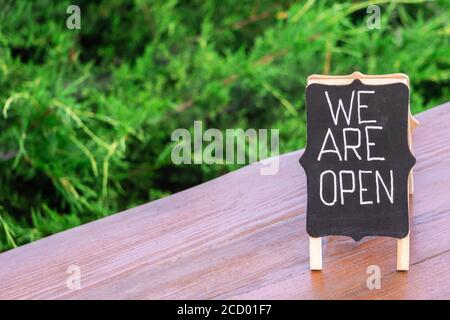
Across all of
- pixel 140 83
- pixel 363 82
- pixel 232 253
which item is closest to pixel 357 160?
pixel 363 82

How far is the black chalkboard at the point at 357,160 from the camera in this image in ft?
3.60

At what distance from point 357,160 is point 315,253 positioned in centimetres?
13

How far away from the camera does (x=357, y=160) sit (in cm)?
111

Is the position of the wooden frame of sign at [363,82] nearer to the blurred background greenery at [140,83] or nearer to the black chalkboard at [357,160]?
the black chalkboard at [357,160]

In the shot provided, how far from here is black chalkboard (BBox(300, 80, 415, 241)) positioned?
1097 mm

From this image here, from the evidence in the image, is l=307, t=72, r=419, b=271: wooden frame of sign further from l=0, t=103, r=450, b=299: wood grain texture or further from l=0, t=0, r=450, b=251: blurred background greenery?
l=0, t=0, r=450, b=251: blurred background greenery

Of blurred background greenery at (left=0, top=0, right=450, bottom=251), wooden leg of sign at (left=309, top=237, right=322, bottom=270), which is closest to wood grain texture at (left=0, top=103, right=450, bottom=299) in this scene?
wooden leg of sign at (left=309, top=237, right=322, bottom=270)

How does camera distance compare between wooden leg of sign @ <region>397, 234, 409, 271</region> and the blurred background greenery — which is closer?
wooden leg of sign @ <region>397, 234, 409, 271</region>

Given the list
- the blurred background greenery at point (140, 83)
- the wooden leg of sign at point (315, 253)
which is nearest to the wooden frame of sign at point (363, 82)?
the wooden leg of sign at point (315, 253)

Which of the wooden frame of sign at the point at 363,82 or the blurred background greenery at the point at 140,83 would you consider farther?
the blurred background greenery at the point at 140,83

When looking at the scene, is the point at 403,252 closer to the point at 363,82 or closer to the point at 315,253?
the point at 315,253
